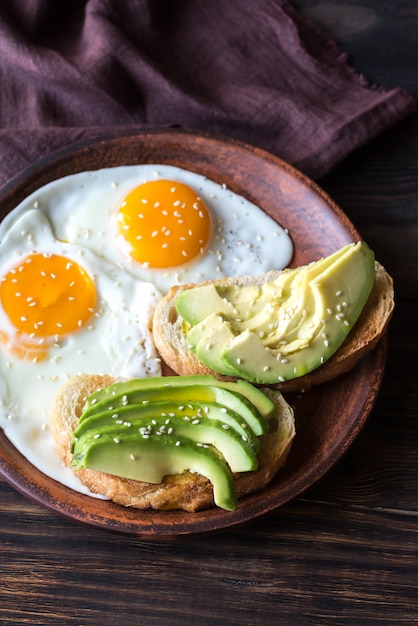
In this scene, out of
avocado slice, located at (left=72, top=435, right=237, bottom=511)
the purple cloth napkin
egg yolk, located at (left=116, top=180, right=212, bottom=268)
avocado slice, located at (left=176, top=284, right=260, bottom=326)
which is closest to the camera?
avocado slice, located at (left=72, top=435, right=237, bottom=511)

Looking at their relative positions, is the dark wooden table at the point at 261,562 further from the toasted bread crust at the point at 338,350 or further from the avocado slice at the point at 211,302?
the avocado slice at the point at 211,302

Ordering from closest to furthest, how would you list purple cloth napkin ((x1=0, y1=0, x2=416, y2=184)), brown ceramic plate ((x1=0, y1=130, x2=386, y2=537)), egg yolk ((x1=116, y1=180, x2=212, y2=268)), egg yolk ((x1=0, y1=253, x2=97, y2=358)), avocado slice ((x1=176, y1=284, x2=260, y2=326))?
brown ceramic plate ((x1=0, y1=130, x2=386, y2=537))
avocado slice ((x1=176, y1=284, x2=260, y2=326))
egg yolk ((x1=0, y1=253, x2=97, y2=358))
egg yolk ((x1=116, y1=180, x2=212, y2=268))
purple cloth napkin ((x1=0, y1=0, x2=416, y2=184))

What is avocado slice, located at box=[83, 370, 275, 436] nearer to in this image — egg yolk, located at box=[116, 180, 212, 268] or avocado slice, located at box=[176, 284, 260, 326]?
avocado slice, located at box=[176, 284, 260, 326]

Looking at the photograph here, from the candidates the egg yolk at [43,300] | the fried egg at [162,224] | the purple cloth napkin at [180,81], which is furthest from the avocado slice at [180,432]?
the purple cloth napkin at [180,81]

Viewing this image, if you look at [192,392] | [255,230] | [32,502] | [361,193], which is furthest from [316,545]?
[361,193]

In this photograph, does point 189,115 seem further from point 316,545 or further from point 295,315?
point 316,545

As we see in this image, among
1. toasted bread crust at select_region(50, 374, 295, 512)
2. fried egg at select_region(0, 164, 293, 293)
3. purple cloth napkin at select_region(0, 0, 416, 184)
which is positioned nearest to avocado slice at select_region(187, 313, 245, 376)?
toasted bread crust at select_region(50, 374, 295, 512)
